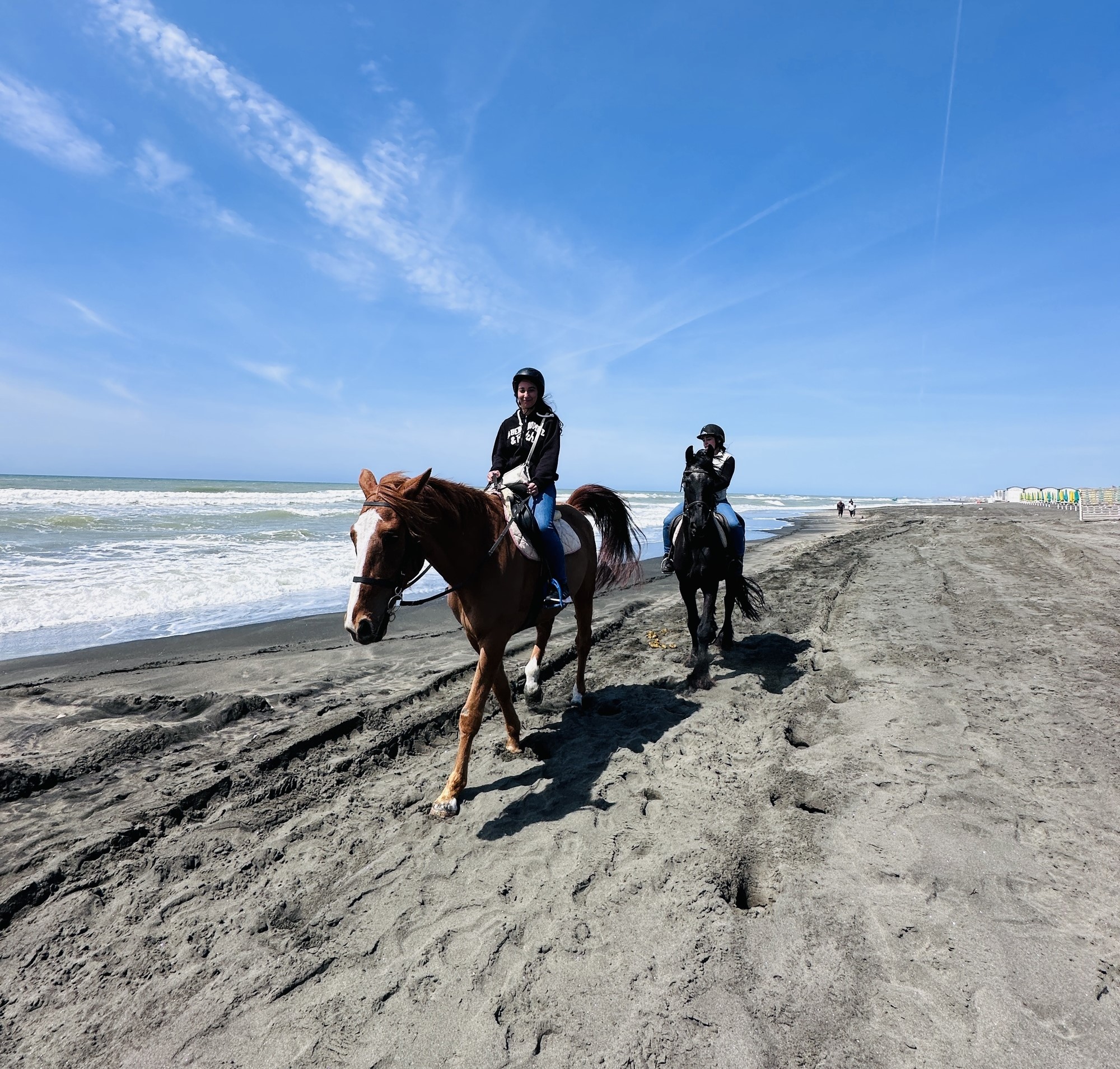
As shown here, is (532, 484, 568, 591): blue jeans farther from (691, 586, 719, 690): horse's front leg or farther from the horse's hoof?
(691, 586, 719, 690): horse's front leg

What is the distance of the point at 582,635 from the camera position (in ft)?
19.0

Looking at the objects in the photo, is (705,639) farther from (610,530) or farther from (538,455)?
(538,455)

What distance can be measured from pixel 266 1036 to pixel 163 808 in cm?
207

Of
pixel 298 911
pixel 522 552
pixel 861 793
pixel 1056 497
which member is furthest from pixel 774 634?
pixel 1056 497

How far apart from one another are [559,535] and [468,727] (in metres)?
1.91

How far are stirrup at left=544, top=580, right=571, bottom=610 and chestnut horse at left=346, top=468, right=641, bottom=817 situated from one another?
21 cm

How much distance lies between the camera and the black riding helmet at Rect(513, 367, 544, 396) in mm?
4895

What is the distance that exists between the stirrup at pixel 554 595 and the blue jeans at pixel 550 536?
0.03 metres

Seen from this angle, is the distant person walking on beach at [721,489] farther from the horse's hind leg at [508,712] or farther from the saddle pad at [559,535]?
the horse's hind leg at [508,712]

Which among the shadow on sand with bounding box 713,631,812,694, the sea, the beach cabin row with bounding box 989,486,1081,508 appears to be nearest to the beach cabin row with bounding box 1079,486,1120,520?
the beach cabin row with bounding box 989,486,1081,508

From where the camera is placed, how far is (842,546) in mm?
19703

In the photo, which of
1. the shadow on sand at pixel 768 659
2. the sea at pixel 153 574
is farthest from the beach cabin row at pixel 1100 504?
the shadow on sand at pixel 768 659

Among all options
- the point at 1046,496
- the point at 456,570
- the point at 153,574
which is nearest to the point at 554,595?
the point at 456,570

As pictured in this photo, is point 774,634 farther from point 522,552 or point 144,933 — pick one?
point 144,933
